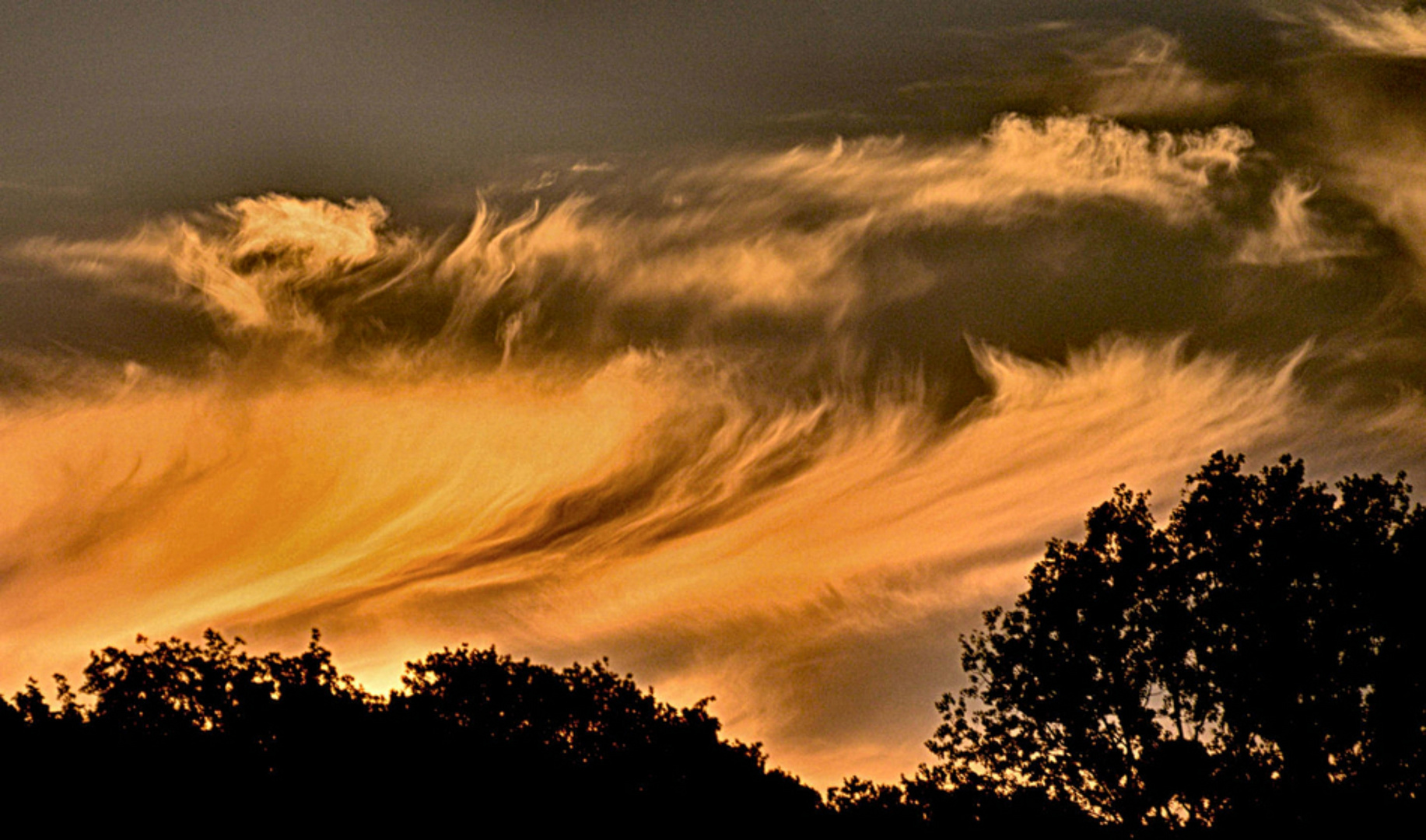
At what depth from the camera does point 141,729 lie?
150 ft

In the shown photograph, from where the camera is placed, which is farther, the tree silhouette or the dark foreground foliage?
the dark foreground foliage

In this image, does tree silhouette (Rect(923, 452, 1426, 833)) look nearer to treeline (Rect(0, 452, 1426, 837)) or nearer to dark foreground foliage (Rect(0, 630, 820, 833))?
treeline (Rect(0, 452, 1426, 837))

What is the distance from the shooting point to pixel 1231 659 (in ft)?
107

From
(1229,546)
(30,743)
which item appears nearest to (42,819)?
(30,743)

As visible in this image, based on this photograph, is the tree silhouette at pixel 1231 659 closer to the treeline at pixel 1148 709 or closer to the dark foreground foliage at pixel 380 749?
the treeline at pixel 1148 709

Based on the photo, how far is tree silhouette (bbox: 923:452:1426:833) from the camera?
31.1 metres

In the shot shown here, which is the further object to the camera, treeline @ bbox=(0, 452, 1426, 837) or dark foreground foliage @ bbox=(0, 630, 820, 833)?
dark foreground foliage @ bbox=(0, 630, 820, 833)

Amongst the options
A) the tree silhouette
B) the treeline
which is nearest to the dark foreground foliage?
→ the treeline

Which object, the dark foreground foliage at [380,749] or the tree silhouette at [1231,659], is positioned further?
the dark foreground foliage at [380,749]

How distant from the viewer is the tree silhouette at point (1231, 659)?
3108cm

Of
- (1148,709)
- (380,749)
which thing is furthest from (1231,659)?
(380,749)

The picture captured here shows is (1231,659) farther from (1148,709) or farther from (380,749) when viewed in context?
(380,749)

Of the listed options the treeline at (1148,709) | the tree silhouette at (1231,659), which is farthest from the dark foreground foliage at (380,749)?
the tree silhouette at (1231,659)

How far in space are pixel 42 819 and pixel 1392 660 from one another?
4662 centimetres
